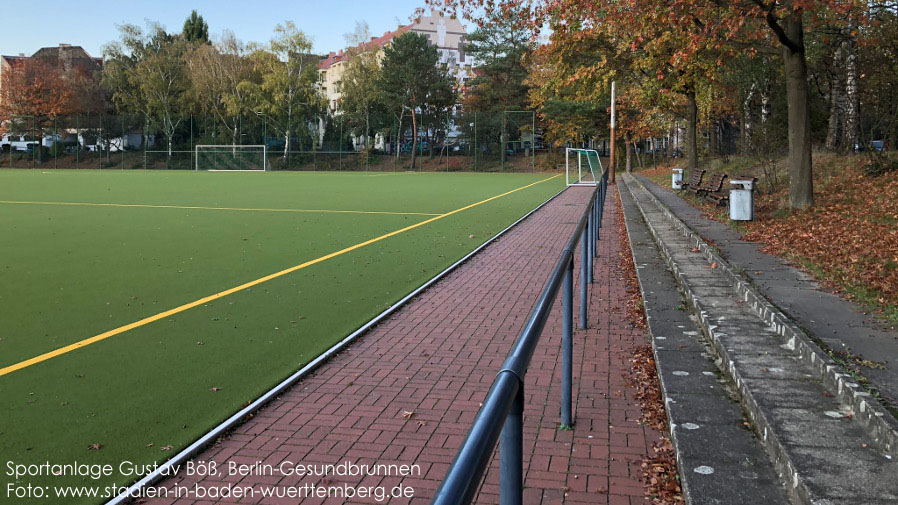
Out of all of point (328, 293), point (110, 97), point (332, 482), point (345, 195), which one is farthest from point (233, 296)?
point (110, 97)

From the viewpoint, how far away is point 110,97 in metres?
80.9

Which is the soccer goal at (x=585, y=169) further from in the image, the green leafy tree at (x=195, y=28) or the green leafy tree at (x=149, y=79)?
the green leafy tree at (x=195, y=28)

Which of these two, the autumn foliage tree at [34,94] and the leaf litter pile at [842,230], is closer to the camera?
the leaf litter pile at [842,230]

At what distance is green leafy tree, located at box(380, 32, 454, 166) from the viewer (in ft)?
215

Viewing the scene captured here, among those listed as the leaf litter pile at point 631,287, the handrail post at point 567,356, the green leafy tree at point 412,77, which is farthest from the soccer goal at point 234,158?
the handrail post at point 567,356

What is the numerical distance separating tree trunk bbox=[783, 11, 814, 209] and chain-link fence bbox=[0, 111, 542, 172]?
47.6m

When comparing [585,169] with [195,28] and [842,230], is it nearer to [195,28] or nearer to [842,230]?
[842,230]

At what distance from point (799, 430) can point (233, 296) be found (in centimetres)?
677

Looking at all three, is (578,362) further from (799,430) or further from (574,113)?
(574,113)

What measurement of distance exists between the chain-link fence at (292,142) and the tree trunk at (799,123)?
47572 mm

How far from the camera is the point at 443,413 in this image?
4.95 meters

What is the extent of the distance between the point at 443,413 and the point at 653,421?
4.45 feet

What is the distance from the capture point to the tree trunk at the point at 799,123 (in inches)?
560

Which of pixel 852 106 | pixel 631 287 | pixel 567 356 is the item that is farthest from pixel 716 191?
pixel 567 356
